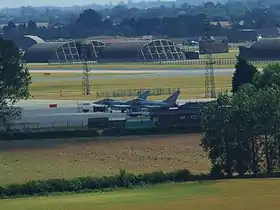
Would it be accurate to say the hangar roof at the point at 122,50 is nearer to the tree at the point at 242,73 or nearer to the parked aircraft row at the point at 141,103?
the parked aircraft row at the point at 141,103

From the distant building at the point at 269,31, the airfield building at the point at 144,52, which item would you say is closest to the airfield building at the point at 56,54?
the airfield building at the point at 144,52

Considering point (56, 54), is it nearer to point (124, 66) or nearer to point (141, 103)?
point (124, 66)

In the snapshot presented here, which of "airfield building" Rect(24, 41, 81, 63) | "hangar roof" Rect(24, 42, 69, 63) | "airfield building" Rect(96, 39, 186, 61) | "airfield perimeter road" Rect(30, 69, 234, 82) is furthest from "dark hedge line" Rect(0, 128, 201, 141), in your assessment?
"hangar roof" Rect(24, 42, 69, 63)

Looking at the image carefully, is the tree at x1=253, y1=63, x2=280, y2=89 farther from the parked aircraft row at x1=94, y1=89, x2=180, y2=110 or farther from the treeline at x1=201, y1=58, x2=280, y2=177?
the treeline at x1=201, y1=58, x2=280, y2=177

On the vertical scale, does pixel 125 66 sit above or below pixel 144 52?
below

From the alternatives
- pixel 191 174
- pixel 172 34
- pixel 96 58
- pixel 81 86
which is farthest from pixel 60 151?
pixel 172 34

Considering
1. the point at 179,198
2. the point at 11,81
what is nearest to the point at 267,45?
the point at 11,81
